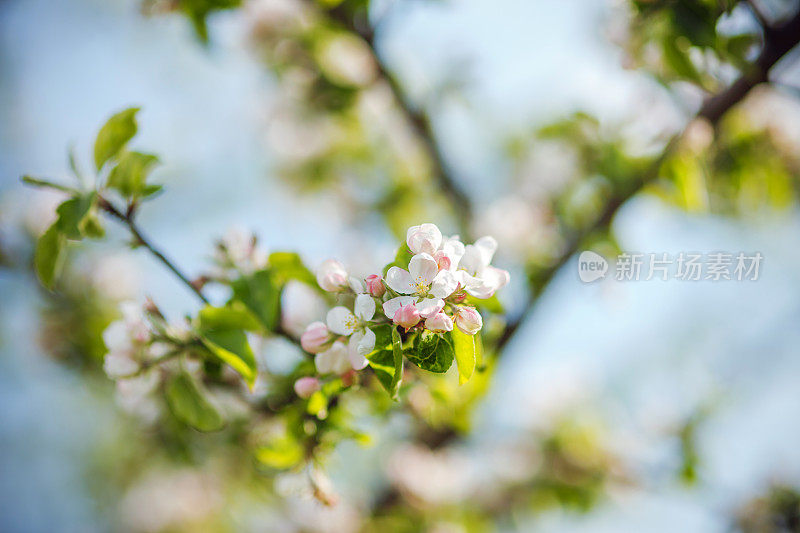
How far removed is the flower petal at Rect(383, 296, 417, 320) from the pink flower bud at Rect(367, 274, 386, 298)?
0.04m

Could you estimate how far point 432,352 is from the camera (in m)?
0.62

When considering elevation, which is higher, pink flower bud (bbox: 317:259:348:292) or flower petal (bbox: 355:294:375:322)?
flower petal (bbox: 355:294:375:322)

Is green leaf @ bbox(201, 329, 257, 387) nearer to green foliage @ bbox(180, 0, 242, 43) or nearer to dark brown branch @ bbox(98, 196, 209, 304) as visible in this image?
dark brown branch @ bbox(98, 196, 209, 304)

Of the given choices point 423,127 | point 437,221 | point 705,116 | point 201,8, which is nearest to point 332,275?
point 201,8

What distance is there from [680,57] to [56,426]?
4695 mm

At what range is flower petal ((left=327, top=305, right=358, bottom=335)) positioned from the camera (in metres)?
0.67

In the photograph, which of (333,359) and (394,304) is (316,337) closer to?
(333,359)

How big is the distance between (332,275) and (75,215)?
1.32ft

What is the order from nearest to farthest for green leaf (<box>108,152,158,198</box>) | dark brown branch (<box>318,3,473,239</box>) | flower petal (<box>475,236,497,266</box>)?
1. flower petal (<box>475,236,497,266</box>)
2. green leaf (<box>108,152,158,198</box>)
3. dark brown branch (<box>318,3,473,239</box>)

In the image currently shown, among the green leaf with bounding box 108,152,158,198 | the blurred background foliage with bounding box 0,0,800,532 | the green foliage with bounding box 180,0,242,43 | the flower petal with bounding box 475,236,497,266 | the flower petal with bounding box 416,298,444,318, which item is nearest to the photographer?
the flower petal with bounding box 416,298,444,318

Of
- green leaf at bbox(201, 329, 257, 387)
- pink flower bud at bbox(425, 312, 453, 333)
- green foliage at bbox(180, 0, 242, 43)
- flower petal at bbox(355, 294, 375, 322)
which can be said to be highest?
green foliage at bbox(180, 0, 242, 43)

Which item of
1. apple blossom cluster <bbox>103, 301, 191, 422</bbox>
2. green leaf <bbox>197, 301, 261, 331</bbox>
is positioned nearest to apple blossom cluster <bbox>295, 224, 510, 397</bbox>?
green leaf <bbox>197, 301, 261, 331</bbox>

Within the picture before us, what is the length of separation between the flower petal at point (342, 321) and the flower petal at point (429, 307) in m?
0.11

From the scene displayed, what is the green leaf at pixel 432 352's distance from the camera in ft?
2.02
